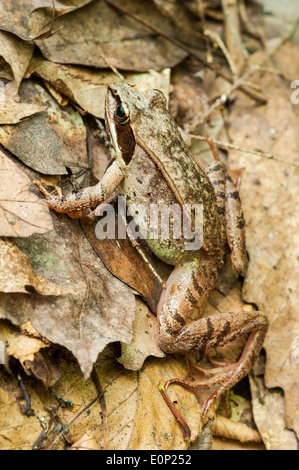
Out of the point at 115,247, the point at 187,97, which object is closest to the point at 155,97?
the point at 187,97

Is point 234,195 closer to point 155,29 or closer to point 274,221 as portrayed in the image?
point 274,221

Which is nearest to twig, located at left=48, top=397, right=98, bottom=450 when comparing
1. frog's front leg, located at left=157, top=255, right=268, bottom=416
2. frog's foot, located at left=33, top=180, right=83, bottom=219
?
frog's front leg, located at left=157, top=255, right=268, bottom=416

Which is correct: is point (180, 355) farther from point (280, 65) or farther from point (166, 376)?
point (280, 65)

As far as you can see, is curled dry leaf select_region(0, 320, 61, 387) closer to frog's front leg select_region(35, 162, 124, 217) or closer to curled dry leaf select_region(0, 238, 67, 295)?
curled dry leaf select_region(0, 238, 67, 295)

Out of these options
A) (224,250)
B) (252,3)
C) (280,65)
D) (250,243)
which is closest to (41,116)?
(224,250)

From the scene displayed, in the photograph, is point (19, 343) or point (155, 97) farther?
point (155, 97)

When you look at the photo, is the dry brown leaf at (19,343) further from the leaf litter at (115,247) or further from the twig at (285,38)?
the twig at (285,38)
